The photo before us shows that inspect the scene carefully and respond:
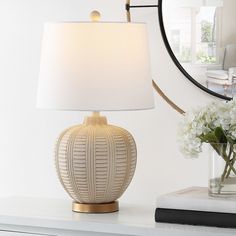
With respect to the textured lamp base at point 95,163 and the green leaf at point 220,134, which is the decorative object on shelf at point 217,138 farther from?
the textured lamp base at point 95,163

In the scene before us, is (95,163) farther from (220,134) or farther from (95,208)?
(220,134)

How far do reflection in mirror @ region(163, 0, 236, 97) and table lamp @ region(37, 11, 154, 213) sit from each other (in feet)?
1.03

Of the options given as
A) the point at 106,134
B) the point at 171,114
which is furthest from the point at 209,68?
the point at 106,134

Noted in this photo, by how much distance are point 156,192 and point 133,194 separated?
0.08 m

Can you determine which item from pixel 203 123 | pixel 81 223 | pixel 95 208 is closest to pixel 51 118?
pixel 95 208

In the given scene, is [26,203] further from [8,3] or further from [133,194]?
[8,3]

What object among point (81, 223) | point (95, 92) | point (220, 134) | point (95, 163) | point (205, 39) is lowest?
point (81, 223)

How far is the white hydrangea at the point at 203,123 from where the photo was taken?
6.47 feet

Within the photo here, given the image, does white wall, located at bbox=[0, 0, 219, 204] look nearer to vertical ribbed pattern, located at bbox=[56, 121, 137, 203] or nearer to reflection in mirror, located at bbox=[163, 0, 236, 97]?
reflection in mirror, located at bbox=[163, 0, 236, 97]

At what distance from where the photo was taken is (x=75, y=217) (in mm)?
2123

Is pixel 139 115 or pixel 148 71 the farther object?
pixel 139 115

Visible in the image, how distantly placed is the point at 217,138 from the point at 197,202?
0.18 meters

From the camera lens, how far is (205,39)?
7.93 feet

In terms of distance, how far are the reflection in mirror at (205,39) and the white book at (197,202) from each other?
0.49m
